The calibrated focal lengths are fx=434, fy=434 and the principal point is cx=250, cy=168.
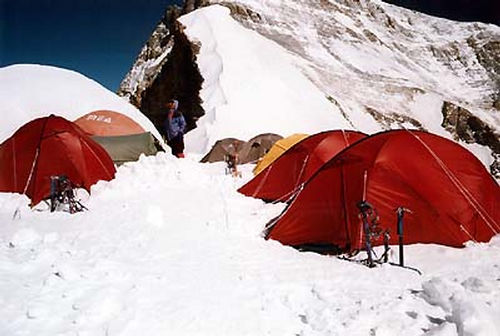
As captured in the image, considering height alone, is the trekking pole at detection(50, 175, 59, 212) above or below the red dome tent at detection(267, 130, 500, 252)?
below

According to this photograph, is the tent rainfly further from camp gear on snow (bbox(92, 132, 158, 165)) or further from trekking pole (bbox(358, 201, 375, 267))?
trekking pole (bbox(358, 201, 375, 267))

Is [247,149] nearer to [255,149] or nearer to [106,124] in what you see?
[255,149]

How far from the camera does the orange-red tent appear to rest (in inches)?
609

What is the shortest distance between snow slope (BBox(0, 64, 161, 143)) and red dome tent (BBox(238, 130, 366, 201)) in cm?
851

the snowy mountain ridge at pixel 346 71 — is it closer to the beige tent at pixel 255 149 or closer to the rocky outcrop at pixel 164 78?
the rocky outcrop at pixel 164 78

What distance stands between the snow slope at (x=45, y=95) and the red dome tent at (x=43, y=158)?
14.3ft

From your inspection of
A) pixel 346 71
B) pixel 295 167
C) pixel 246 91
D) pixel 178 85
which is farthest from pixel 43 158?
pixel 346 71

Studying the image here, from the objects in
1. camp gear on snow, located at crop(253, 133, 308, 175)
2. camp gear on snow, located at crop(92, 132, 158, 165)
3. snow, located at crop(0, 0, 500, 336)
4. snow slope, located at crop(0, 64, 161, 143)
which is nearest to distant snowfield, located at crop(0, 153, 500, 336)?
snow, located at crop(0, 0, 500, 336)

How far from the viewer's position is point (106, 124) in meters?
15.9

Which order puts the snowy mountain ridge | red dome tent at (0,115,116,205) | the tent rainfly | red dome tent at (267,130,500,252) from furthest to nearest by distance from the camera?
the snowy mountain ridge < the tent rainfly < red dome tent at (0,115,116,205) < red dome tent at (267,130,500,252)

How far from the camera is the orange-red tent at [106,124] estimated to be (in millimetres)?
15469

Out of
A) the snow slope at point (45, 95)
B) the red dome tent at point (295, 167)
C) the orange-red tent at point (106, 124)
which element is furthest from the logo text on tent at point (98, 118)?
the red dome tent at point (295, 167)

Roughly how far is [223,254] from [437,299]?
2.67m

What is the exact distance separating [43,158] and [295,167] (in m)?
5.47
